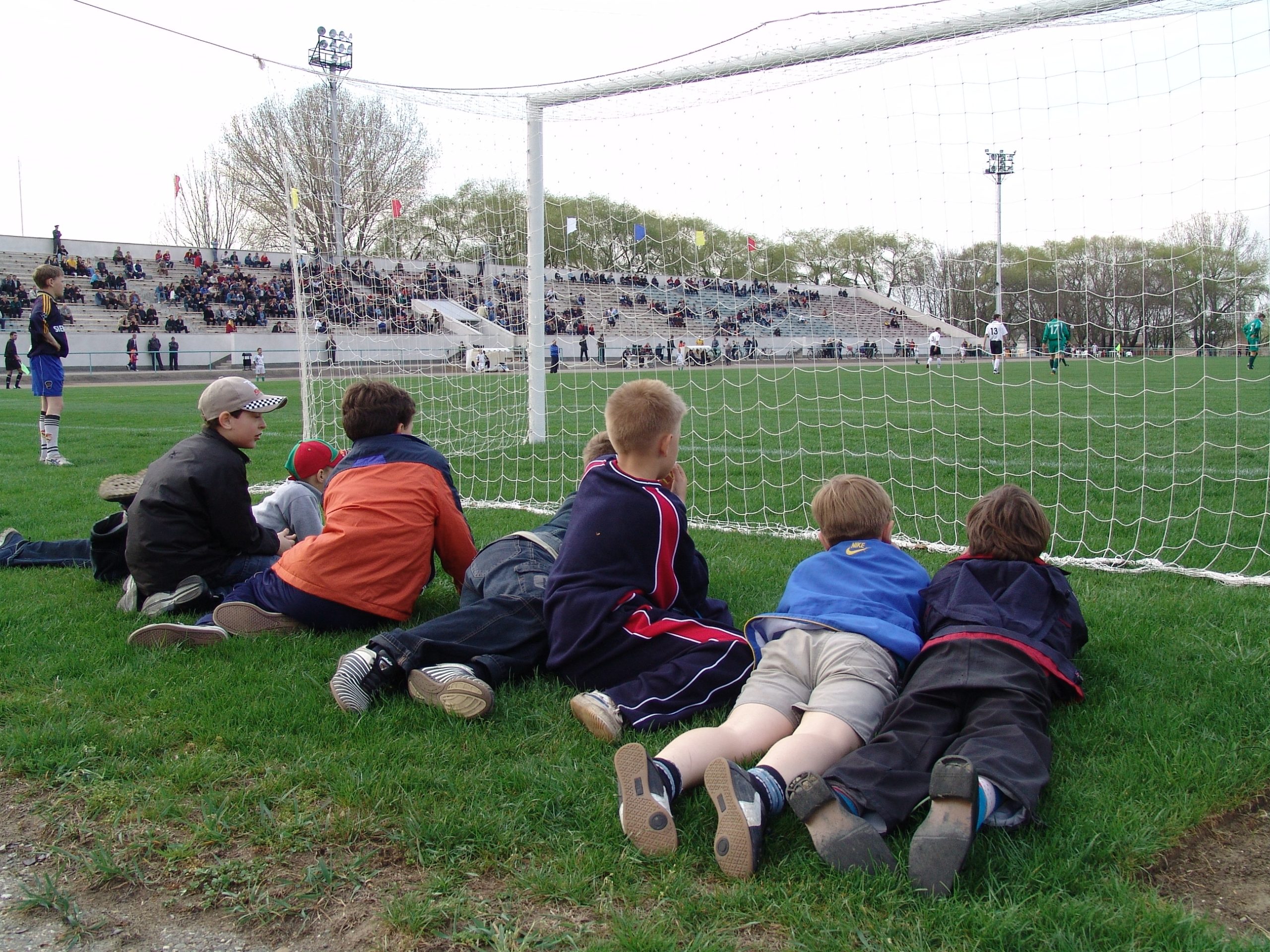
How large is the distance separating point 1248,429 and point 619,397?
9758mm

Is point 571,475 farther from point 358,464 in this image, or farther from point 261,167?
point 261,167

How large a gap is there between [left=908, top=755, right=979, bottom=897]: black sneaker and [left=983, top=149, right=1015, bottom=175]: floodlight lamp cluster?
15.5 ft

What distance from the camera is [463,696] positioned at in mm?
2982

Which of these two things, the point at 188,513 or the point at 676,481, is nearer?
the point at 676,481

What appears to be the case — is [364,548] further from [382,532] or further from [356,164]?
[356,164]

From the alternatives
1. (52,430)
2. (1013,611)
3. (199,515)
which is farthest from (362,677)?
(52,430)

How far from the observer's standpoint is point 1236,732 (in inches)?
110

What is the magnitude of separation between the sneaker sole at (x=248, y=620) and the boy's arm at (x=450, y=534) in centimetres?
68

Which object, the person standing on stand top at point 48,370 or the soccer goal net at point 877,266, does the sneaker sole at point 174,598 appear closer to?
the soccer goal net at point 877,266

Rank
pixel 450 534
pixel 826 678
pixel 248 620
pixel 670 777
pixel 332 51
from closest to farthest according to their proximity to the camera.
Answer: pixel 670 777, pixel 826 678, pixel 248 620, pixel 450 534, pixel 332 51

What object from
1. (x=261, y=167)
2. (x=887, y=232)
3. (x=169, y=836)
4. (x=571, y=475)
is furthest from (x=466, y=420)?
(x=261, y=167)

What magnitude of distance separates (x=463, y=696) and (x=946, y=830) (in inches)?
61.7

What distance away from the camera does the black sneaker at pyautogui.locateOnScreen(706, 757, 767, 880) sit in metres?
2.11

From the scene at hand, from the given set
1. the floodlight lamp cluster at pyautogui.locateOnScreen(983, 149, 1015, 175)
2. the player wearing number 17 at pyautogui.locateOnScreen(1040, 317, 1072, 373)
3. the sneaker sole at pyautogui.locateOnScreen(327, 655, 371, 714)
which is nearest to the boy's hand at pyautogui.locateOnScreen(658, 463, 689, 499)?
the sneaker sole at pyautogui.locateOnScreen(327, 655, 371, 714)
